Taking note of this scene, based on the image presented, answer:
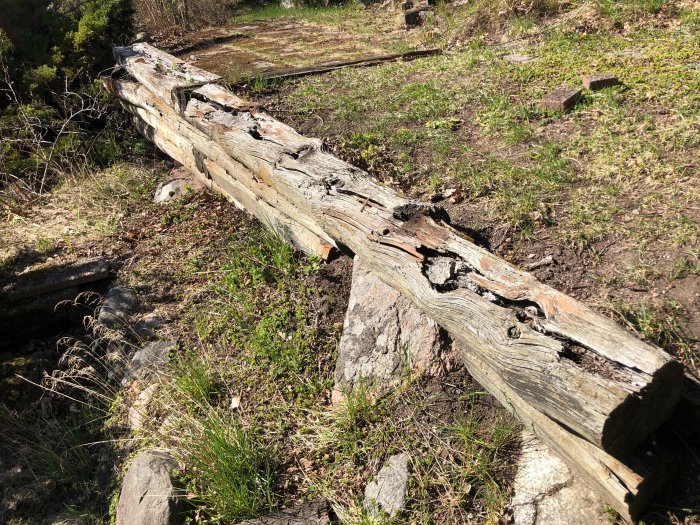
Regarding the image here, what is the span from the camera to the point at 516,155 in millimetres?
5000

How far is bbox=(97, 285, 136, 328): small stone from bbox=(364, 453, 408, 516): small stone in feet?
8.55

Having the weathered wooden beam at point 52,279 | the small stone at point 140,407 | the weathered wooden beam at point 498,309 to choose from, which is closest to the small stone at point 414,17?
the weathered wooden beam at point 498,309

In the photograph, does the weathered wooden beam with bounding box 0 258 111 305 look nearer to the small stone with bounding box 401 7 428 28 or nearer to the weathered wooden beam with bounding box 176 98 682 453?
the weathered wooden beam with bounding box 176 98 682 453

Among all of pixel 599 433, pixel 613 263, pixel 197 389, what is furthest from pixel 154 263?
pixel 599 433

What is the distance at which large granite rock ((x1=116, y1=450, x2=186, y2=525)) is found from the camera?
3.27 m

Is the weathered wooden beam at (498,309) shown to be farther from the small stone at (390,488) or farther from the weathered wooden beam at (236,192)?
the small stone at (390,488)

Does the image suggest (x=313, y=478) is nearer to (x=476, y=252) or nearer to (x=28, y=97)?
(x=476, y=252)

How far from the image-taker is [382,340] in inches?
144

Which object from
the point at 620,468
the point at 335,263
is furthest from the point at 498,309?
the point at 335,263

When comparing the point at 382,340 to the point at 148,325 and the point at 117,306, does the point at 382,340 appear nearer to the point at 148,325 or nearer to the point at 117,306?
the point at 148,325

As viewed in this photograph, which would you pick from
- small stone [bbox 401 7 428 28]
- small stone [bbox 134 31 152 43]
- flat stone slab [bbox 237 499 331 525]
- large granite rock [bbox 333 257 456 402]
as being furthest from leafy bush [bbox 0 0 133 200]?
flat stone slab [bbox 237 499 331 525]

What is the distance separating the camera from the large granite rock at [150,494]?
129 inches

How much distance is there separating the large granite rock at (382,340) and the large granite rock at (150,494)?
1.06m

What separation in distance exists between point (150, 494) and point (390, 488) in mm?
1351
